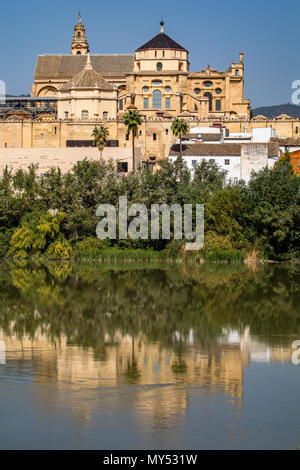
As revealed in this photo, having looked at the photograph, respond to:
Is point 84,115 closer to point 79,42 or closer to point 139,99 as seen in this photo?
point 139,99

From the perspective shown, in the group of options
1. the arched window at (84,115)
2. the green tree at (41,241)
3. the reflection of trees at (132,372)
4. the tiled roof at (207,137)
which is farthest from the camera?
the arched window at (84,115)

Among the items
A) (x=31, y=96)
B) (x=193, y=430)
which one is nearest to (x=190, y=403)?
(x=193, y=430)

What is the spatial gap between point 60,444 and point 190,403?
241 centimetres

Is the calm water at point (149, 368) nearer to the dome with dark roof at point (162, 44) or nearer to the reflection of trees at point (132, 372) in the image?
the reflection of trees at point (132, 372)

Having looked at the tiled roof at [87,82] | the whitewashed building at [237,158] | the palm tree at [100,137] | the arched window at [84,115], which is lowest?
the whitewashed building at [237,158]

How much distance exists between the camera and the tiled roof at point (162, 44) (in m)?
64.8

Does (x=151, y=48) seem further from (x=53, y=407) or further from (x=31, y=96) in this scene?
(x=53, y=407)

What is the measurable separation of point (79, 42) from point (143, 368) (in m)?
66.1

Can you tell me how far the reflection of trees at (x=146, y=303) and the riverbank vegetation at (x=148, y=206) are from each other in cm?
349

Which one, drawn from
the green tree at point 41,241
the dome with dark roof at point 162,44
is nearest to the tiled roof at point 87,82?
the dome with dark roof at point 162,44

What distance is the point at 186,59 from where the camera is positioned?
2571 inches

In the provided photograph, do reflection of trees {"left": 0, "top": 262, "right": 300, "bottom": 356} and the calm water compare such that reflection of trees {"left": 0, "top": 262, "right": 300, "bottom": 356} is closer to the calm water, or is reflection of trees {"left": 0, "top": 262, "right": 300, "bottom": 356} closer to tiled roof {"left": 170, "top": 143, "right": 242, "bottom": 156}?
the calm water

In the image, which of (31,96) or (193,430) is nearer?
(193,430)

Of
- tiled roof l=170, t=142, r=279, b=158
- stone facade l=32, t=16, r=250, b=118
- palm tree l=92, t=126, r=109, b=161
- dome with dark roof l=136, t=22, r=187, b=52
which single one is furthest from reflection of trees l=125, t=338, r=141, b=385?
dome with dark roof l=136, t=22, r=187, b=52
